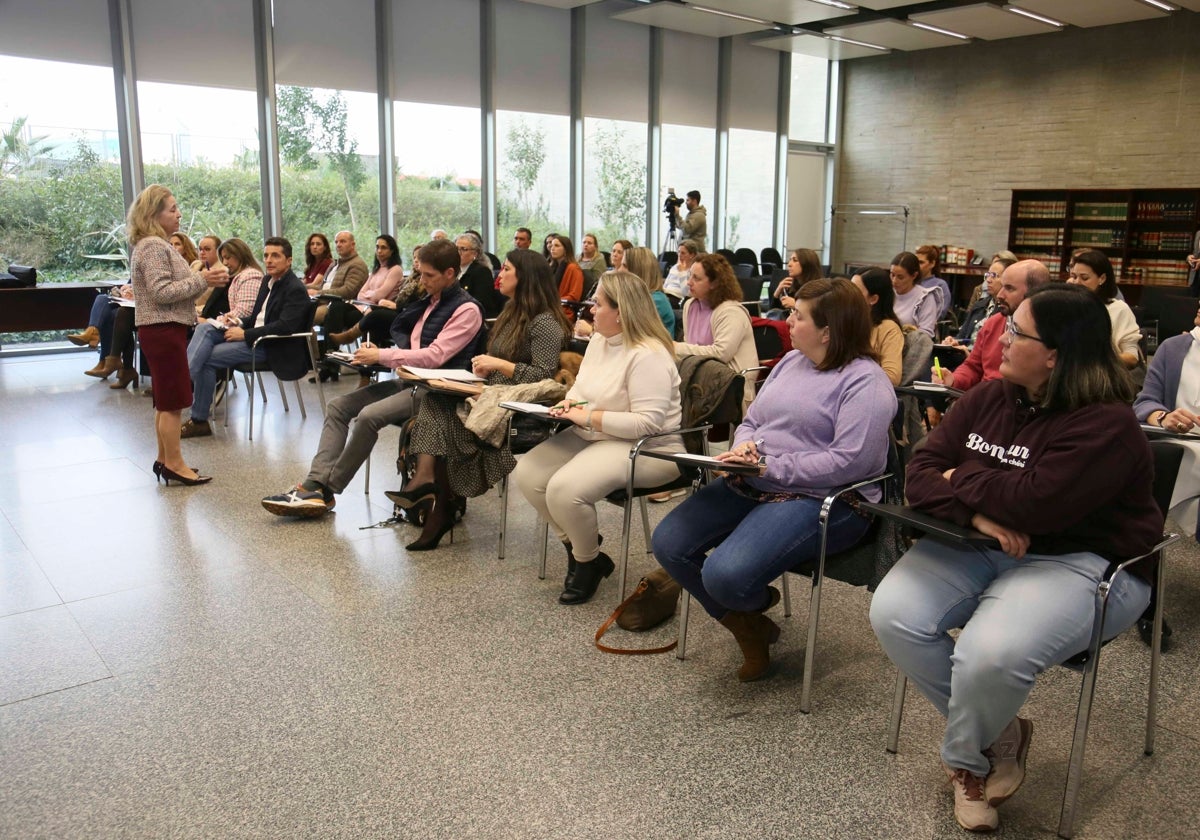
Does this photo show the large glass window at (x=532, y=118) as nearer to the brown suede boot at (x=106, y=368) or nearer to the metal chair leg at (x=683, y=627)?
the brown suede boot at (x=106, y=368)

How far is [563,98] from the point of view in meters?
12.5

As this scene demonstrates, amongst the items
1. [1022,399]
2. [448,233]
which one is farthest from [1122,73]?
[1022,399]

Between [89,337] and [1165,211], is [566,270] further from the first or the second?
[1165,211]

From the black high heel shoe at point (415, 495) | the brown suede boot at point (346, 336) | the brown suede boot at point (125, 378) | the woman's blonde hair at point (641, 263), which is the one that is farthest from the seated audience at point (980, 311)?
the brown suede boot at point (125, 378)

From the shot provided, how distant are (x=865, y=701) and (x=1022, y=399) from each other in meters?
1.07

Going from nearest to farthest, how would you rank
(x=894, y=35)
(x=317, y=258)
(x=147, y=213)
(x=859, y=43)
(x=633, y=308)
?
(x=633, y=308)
(x=147, y=213)
(x=317, y=258)
(x=894, y=35)
(x=859, y=43)

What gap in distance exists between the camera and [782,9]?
11.8m

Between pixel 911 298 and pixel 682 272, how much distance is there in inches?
111

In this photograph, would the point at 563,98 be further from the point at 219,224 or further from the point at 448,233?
the point at 219,224

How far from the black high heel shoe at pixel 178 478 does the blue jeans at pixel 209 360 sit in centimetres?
120

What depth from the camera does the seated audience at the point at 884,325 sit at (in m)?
4.47

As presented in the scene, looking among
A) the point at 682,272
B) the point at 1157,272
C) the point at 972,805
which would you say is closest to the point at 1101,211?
the point at 1157,272

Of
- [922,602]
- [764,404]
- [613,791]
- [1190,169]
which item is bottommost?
[613,791]

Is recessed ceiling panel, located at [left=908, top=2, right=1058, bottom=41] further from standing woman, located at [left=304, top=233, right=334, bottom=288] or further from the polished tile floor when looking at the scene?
the polished tile floor
